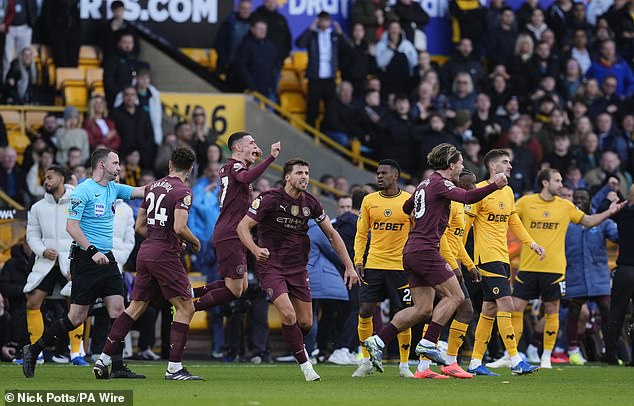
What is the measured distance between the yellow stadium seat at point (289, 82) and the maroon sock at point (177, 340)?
13.0 m

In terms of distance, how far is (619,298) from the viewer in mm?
19062

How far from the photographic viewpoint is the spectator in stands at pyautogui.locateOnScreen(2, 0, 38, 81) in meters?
24.1

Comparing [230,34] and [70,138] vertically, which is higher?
[230,34]

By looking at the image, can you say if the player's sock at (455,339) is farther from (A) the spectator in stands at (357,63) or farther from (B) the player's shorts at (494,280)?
(A) the spectator in stands at (357,63)

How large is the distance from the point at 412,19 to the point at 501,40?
1.79 meters

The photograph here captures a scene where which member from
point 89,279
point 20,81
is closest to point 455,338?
point 89,279

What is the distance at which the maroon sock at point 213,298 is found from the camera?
15859 millimetres

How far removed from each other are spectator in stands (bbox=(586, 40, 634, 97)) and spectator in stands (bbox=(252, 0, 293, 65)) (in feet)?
21.0

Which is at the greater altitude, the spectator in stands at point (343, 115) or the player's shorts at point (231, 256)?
the spectator in stands at point (343, 115)

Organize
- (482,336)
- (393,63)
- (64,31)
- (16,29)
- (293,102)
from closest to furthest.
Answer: (482,336), (16,29), (64,31), (393,63), (293,102)

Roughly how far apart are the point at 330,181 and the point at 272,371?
7.66 meters

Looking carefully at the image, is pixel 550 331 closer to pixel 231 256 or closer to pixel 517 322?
pixel 517 322

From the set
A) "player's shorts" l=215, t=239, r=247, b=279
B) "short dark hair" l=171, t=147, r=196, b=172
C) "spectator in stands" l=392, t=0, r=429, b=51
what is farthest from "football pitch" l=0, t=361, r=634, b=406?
"spectator in stands" l=392, t=0, r=429, b=51

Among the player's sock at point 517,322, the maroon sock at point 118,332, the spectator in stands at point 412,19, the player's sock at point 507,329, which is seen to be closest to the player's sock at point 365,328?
the player's sock at point 507,329
